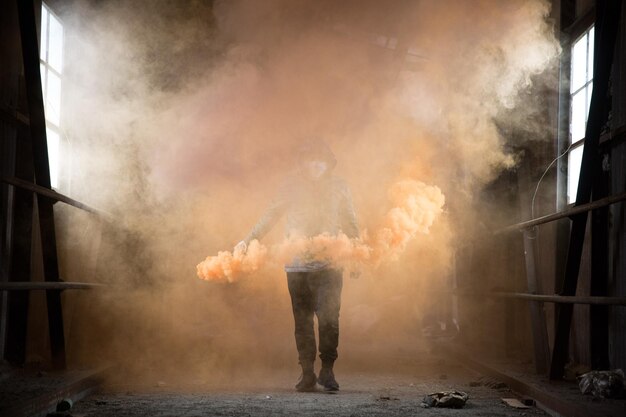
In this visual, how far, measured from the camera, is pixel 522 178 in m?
8.91

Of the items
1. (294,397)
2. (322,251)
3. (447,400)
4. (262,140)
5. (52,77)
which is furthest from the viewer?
(262,140)

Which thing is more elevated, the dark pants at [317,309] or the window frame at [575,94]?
the window frame at [575,94]

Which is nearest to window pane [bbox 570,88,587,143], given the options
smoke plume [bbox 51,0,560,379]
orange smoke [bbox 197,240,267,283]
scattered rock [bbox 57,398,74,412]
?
smoke plume [bbox 51,0,560,379]

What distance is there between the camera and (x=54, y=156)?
7.98 meters

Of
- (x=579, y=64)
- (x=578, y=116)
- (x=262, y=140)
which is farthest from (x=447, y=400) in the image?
(x=262, y=140)

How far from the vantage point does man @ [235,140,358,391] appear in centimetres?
713

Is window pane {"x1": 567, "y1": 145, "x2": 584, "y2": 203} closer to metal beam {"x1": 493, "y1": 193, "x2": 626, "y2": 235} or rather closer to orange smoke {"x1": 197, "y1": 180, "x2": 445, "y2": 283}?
metal beam {"x1": 493, "y1": 193, "x2": 626, "y2": 235}

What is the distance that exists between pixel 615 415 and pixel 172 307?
28.2 feet

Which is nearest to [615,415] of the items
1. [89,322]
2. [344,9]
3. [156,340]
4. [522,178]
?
[522,178]

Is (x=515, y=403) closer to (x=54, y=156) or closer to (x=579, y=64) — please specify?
(x=579, y=64)

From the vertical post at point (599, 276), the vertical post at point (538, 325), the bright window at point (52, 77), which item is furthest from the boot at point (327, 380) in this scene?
the bright window at point (52, 77)

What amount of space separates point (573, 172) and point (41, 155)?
5774 millimetres

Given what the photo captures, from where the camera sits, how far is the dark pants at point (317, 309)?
7148 mm

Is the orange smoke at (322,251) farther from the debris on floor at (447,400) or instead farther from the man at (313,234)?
the debris on floor at (447,400)
